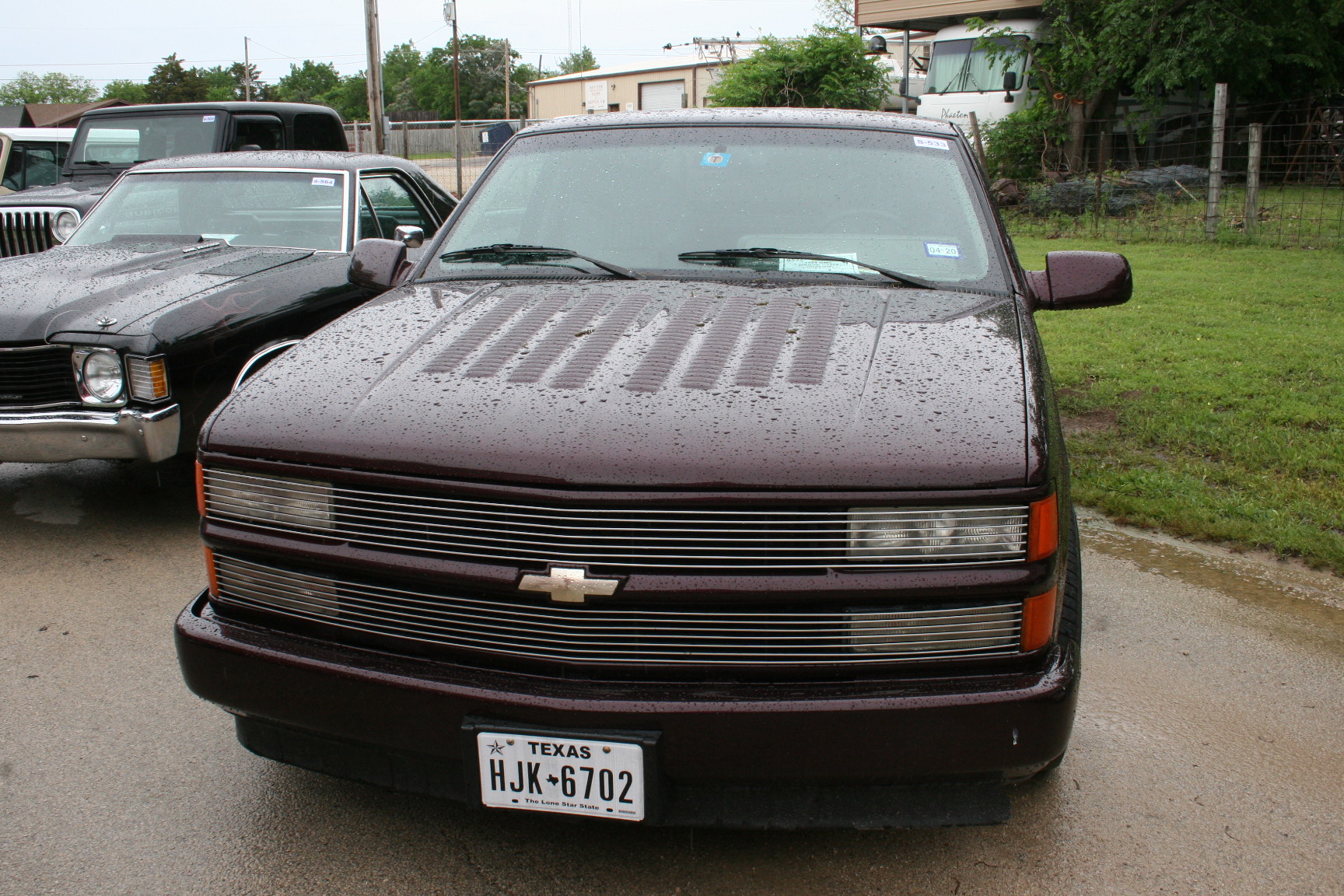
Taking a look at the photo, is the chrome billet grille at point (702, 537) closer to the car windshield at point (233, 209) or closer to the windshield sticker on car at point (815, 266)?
the windshield sticker on car at point (815, 266)

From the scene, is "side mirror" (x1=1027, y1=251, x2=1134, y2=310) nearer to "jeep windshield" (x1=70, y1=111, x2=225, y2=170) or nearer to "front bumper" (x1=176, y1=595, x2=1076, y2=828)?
"front bumper" (x1=176, y1=595, x2=1076, y2=828)

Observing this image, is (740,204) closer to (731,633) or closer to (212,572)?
(731,633)

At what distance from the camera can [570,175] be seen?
11.7ft

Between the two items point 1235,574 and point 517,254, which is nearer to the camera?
point 517,254

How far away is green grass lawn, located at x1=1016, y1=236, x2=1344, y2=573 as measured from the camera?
462 cm

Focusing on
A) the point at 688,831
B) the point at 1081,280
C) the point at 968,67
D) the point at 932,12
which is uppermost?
the point at 932,12

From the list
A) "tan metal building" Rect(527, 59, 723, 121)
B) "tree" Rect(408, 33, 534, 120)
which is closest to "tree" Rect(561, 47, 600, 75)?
"tree" Rect(408, 33, 534, 120)

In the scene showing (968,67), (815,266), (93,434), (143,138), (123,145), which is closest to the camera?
(815,266)

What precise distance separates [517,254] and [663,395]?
124 centimetres

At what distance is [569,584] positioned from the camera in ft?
6.79

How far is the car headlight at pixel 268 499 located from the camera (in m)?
2.23

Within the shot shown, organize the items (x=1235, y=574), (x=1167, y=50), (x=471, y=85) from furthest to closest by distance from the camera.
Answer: (x=471, y=85) → (x=1167, y=50) → (x=1235, y=574)

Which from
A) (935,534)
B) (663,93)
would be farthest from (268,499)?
(663,93)

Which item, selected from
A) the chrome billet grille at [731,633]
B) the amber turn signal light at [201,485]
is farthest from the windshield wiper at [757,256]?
the amber turn signal light at [201,485]
